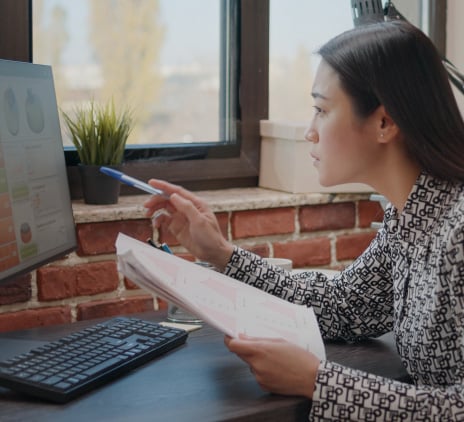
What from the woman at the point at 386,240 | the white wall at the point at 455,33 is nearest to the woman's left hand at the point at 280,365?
the woman at the point at 386,240

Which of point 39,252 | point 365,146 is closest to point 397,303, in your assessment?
point 365,146

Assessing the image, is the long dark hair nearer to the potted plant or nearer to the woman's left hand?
the woman's left hand

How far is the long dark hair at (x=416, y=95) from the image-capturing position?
1193mm

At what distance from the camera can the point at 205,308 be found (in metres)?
1.06

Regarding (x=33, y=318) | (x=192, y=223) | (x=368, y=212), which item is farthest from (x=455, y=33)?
(x=33, y=318)

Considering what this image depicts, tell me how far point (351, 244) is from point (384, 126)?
2.53ft

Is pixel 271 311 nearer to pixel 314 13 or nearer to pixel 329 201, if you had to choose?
pixel 329 201

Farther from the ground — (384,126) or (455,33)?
(455,33)

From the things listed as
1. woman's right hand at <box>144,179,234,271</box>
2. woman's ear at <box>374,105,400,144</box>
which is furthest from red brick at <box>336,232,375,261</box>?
woman's ear at <box>374,105,400,144</box>

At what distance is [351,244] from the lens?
6.45ft

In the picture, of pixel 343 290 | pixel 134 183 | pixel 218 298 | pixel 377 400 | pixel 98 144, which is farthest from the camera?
pixel 98 144

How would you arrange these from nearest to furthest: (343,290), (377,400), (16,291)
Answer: (377,400)
(343,290)
(16,291)

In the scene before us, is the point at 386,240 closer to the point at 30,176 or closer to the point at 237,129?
the point at 30,176

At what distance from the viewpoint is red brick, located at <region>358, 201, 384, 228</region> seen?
1.96 m
